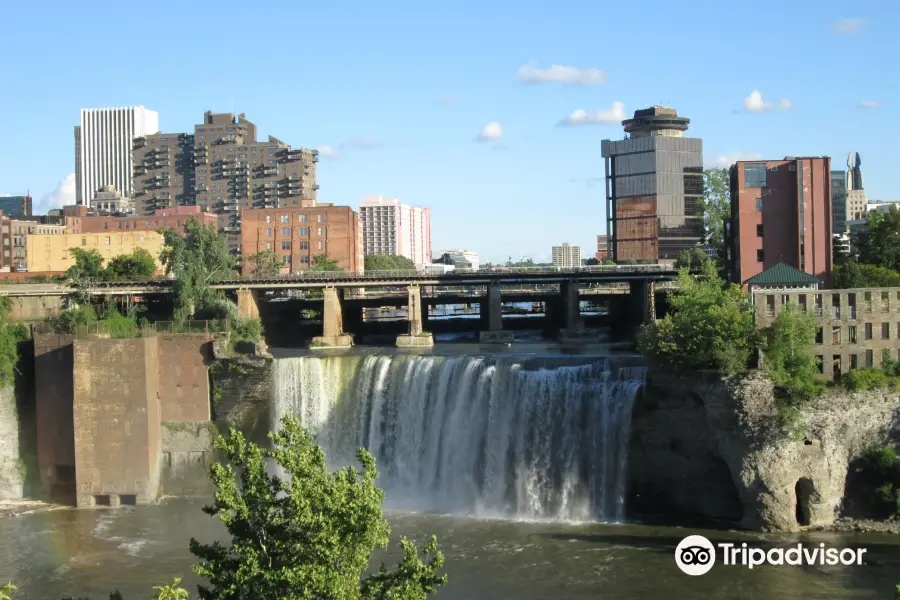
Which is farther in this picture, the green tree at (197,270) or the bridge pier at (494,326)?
the bridge pier at (494,326)

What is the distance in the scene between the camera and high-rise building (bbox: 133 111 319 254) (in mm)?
173250

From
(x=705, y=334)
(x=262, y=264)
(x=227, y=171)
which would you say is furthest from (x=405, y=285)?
(x=227, y=171)

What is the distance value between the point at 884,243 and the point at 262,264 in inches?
2421

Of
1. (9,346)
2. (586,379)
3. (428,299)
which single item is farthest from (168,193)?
(586,379)

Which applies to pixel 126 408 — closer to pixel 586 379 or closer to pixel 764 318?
pixel 586 379

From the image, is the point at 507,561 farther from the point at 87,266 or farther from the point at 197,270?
the point at 87,266

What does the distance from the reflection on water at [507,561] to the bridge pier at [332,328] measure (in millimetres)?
27269

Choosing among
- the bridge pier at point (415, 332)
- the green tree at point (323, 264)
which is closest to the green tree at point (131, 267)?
the bridge pier at point (415, 332)

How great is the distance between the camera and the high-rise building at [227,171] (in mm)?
173250

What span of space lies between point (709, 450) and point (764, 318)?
617 cm

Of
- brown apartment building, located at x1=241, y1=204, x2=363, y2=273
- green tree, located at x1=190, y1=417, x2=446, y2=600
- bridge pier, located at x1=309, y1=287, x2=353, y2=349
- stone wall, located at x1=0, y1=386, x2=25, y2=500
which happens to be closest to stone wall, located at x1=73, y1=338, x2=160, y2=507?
stone wall, located at x1=0, y1=386, x2=25, y2=500

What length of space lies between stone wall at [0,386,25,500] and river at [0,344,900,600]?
4.13m

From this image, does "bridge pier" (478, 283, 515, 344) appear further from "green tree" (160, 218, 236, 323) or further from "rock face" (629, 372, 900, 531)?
"rock face" (629, 372, 900, 531)

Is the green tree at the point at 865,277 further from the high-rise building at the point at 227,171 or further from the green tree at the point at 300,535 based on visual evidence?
the high-rise building at the point at 227,171
